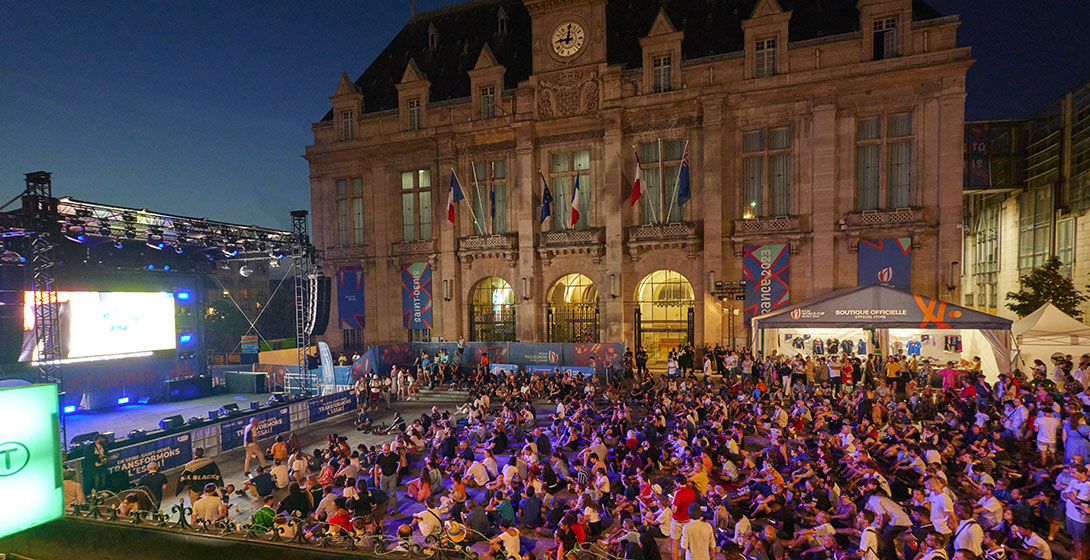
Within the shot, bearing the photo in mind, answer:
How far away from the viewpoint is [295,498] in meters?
10.0

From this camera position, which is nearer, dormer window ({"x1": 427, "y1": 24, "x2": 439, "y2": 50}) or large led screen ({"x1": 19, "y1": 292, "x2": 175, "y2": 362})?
large led screen ({"x1": 19, "y1": 292, "x2": 175, "y2": 362})

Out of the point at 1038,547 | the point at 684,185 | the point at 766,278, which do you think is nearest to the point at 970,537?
the point at 1038,547

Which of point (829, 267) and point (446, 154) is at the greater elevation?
point (446, 154)

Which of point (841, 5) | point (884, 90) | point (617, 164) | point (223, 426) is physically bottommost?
point (223, 426)

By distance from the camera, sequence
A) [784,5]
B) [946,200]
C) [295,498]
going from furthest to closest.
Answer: [784,5], [946,200], [295,498]

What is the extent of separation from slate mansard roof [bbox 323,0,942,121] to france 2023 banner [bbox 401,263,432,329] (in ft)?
35.6

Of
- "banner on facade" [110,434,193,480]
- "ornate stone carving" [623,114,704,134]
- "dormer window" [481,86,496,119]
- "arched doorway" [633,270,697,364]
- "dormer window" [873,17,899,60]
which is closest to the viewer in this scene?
"banner on facade" [110,434,193,480]

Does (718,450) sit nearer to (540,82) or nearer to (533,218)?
(533,218)

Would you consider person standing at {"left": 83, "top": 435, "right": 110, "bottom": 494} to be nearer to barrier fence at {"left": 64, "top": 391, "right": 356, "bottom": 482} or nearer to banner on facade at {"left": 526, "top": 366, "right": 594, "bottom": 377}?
barrier fence at {"left": 64, "top": 391, "right": 356, "bottom": 482}

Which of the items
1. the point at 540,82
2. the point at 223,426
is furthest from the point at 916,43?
the point at 223,426

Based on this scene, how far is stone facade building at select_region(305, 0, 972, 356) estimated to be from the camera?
2234 centimetres

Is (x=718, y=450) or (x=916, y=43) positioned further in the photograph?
(x=916, y=43)

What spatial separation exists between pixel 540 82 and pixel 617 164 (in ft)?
20.8

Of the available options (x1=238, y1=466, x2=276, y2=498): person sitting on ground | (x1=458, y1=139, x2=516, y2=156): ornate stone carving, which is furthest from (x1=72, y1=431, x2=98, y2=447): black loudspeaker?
(x1=458, y1=139, x2=516, y2=156): ornate stone carving
